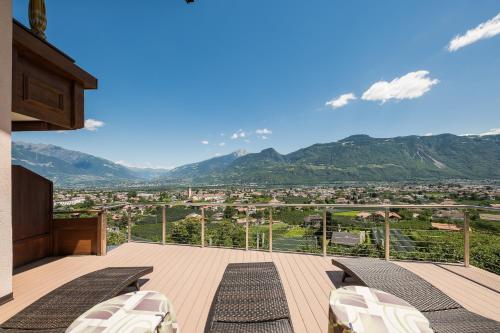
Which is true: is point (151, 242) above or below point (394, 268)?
below

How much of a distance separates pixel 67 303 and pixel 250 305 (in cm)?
164

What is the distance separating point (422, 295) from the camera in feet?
6.72

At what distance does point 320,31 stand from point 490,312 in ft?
36.4

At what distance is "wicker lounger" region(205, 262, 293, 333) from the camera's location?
5.14 feet

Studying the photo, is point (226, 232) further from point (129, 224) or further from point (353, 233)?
point (353, 233)

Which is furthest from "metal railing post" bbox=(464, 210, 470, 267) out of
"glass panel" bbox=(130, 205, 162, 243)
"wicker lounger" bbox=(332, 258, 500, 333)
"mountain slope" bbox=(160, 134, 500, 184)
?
"mountain slope" bbox=(160, 134, 500, 184)

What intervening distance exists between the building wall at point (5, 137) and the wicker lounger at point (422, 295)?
4.01 m

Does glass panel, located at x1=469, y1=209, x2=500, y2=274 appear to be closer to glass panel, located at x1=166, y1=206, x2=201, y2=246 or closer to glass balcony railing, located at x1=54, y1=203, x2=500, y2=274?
glass balcony railing, located at x1=54, y1=203, x2=500, y2=274

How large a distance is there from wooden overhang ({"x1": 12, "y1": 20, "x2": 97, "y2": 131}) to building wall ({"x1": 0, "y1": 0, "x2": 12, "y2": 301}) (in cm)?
13

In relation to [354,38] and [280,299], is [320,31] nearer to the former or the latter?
[354,38]

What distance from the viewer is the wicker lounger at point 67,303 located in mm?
1632

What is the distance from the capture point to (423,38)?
8.18 m

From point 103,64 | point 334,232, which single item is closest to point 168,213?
point 334,232

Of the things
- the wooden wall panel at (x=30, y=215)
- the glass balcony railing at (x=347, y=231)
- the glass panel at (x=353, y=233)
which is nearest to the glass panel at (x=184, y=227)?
the glass balcony railing at (x=347, y=231)
